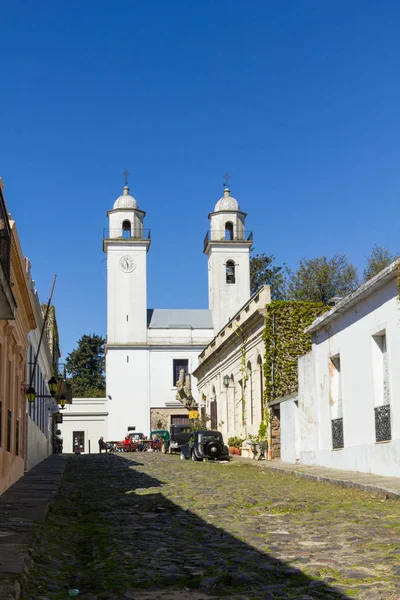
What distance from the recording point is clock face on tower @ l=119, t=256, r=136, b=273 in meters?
54.9

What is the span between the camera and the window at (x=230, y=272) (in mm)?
55625

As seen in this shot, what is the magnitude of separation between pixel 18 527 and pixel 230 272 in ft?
158

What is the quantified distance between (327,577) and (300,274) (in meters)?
46.9

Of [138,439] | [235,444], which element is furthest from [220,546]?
[138,439]

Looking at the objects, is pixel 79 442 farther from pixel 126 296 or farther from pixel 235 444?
pixel 235 444

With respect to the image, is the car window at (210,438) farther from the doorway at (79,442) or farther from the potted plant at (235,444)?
the doorway at (79,442)

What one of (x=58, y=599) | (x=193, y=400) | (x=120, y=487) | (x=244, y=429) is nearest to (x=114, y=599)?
(x=58, y=599)

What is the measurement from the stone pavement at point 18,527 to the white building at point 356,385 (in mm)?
6352

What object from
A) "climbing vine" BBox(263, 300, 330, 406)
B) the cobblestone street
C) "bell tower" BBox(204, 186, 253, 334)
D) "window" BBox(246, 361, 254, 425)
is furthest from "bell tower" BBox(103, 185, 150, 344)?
the cobblestone street

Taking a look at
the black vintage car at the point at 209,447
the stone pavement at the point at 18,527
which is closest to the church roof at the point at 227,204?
the black vintage car at the point at 209,447

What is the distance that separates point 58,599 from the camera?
209 inches

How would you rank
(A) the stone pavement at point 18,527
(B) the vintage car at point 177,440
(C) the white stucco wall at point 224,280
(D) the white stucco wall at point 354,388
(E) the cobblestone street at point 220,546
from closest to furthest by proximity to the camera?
(A) the stone pavement at point 18,527 < (E) the cobblestone street at point 220,546 < (D) the white stucco wall at point 354,388 < (B) the vintage car at point 177,440 < (C) the white stucco wall at point 224,280

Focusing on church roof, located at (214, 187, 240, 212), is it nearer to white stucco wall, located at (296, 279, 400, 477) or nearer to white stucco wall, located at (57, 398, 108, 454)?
white stucco wall, located at (57, 398, 108, 454)

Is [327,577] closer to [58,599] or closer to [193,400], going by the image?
[58,599]
